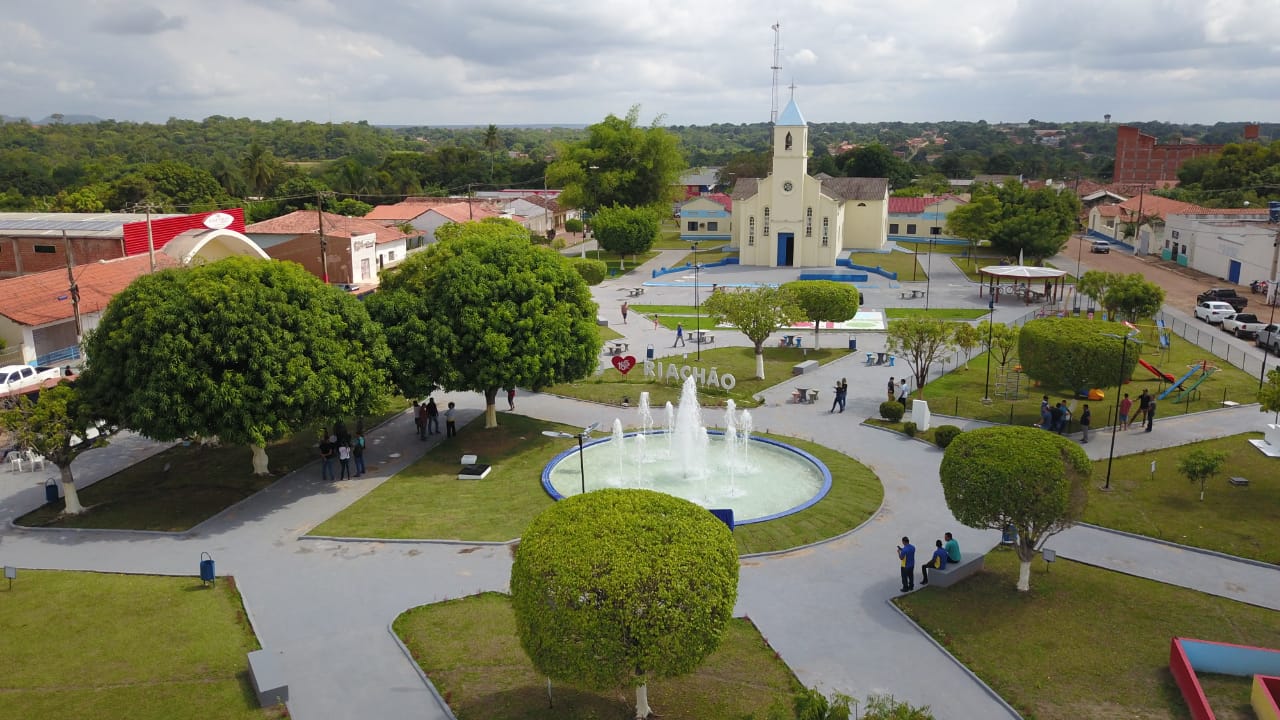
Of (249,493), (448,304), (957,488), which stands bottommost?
(249,493)

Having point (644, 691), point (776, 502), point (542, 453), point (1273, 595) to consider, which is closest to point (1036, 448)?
point (1273, 595)

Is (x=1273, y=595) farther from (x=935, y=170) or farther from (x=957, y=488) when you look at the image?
(x=935, y=170)

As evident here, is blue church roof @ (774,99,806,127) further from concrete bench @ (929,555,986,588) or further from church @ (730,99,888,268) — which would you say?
concrete bench @ (929,555,986,588)

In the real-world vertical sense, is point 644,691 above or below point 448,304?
below

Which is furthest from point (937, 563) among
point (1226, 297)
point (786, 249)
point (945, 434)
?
point (786, 249)

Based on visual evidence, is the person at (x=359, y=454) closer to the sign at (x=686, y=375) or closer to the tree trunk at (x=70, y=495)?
the tree trunk at (x=70, y=495)

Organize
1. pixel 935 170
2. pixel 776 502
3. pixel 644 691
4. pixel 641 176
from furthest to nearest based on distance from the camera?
pixel 935 170 < pixel 641 176 < pixel 776 502 < pixel 644 691

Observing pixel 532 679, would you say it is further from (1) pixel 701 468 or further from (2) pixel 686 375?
(2) pixel 686 375

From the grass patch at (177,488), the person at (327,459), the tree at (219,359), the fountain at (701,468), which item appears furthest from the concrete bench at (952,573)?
the grass patch at (177,488)
